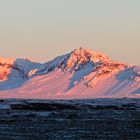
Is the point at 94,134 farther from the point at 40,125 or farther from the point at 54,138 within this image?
the point at 40,125

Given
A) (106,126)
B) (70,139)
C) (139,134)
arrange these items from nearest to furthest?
(70,139), (139,134), (106,126)

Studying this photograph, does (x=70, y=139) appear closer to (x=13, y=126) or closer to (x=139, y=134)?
(x=139, y=134)

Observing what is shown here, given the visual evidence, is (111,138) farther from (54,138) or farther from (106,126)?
(106,126)

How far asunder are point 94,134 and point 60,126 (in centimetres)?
850

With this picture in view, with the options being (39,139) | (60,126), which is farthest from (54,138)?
(60,126)

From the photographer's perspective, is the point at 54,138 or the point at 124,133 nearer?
the point at 54,138

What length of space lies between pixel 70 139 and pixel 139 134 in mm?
5572

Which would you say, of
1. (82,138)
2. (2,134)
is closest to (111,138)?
(82,138)

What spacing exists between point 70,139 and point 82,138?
1.20 m

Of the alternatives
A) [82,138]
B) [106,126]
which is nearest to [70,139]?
[82,138]

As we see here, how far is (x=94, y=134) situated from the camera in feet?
154

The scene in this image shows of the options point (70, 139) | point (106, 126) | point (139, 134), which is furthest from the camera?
point (106, 126)

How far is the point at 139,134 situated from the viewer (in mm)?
46219

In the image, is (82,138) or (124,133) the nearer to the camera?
(82,138)
